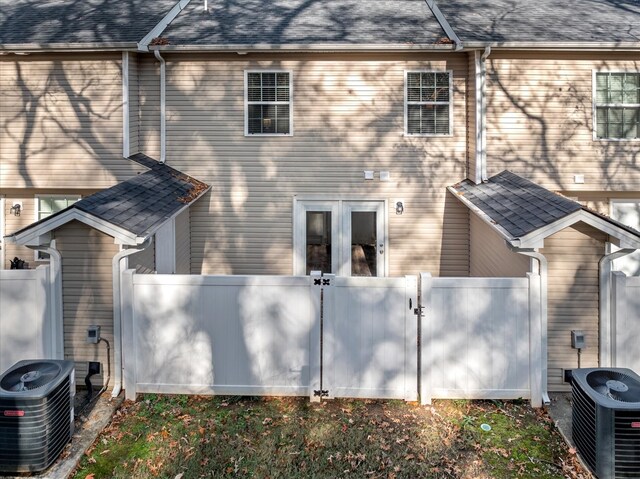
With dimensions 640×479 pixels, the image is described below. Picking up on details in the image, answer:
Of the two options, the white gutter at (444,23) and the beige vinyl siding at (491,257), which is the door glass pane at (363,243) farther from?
the white gutter at (444,23)

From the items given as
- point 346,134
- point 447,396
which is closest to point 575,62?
point 346,134

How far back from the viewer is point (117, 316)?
7.03 metres

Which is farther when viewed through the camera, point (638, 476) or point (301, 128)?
point (301, 128)

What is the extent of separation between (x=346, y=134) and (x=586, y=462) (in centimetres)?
722

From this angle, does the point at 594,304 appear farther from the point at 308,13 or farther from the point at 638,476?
the point at 308,13

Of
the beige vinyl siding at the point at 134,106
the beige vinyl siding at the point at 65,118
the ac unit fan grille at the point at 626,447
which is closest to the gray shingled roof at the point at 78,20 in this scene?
the beige vinyl siding at the point at 65,118

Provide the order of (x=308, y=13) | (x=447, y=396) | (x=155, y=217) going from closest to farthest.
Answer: (x=447, y=396) < (x=155, y=217) < (x=308, y=13)

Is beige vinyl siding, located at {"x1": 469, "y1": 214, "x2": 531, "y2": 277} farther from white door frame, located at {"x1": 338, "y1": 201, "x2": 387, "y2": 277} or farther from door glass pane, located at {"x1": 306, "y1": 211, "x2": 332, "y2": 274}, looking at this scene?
door glass pane, located at {"x1": 306, "y1": 211, "x2": 332, "y2": 274}

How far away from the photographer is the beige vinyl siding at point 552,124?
1040 centimetres

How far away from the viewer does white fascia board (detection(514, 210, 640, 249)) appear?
21.9 feet

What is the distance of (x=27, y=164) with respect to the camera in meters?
10.5

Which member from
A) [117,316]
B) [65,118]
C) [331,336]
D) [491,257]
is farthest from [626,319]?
[65,118]

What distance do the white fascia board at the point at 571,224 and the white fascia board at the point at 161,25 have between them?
7323 millimetres

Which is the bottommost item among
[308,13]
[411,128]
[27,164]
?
[27,164]
